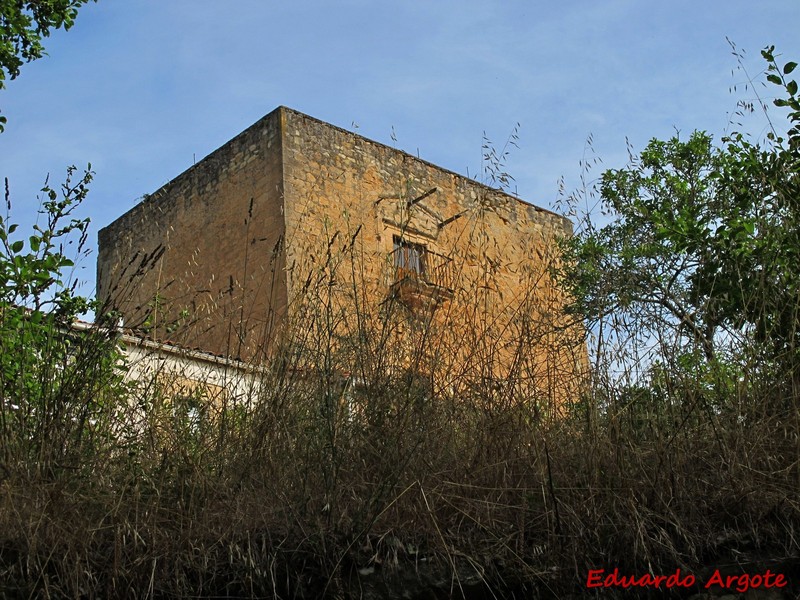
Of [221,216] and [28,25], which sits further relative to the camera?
[221,216]

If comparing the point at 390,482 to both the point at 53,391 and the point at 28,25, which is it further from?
the point at 28,25

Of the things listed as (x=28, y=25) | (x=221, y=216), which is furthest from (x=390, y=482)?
(x=221, y=216)

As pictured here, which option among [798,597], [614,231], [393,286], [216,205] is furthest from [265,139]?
[798,597]

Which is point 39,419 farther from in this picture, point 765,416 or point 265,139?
point 265,139

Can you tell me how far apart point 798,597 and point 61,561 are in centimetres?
216

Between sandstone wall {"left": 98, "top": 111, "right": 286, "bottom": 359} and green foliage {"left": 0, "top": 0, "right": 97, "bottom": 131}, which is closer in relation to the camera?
green foliage {"left": 0, "top": 0, "right": 97, "bottom": 131}

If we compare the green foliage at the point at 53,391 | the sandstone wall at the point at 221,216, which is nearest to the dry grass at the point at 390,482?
the green foliage at the point at 53,391

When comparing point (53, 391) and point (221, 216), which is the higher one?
point (221, 216)

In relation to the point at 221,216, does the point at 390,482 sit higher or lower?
lower

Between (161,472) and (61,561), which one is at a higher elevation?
(161,472)

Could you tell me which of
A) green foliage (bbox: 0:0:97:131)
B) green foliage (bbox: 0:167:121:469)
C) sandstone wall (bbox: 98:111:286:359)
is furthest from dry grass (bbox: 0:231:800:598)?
sandstone wall (bbox: 98:111:286:359)

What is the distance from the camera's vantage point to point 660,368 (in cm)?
344

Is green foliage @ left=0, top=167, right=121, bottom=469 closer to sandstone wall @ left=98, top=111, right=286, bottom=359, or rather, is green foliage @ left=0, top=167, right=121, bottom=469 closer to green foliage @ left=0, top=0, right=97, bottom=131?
green foliage @ left=0, top=0, right=97, bottom=131

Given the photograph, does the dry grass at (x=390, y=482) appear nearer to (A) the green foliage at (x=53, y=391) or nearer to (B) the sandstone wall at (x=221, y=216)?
(A) the green foliage at (x=53, y=391)
